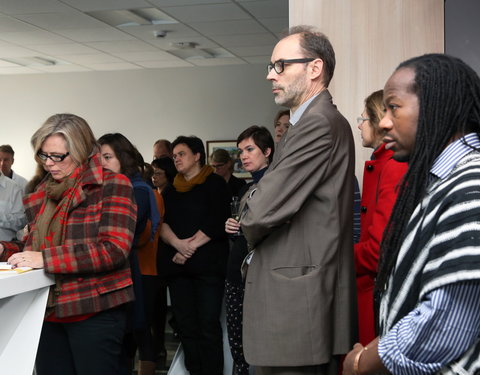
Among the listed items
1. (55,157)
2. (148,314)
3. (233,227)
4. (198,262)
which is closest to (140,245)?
(198,262)

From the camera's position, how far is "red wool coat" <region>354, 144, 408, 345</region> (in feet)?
6.85

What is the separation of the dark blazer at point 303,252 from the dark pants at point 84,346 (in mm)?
650

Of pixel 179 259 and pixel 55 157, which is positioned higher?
pixel 55 157

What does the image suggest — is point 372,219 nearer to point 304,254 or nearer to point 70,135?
point 304,254

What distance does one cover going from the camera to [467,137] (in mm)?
1146

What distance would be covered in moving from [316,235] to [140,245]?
194 cm

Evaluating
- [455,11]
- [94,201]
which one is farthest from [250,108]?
[94,201]

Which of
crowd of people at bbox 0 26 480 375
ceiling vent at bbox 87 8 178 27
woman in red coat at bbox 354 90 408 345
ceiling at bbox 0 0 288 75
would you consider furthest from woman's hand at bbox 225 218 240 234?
ceiling vent at bbox 87 8 178 27

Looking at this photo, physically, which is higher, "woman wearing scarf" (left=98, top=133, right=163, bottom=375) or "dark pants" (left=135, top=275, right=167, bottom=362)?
"woman wearing scarf" (left=98, top=133, right=163, bottom=375)

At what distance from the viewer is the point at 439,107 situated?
1146mm

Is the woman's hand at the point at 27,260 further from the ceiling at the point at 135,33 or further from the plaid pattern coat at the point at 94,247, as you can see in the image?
the ceiling at the point at 135,33

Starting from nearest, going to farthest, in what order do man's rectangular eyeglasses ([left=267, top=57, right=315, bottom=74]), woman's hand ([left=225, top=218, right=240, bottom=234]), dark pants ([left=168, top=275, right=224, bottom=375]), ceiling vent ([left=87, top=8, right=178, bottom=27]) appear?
1. man's rectangular eyeglasses ([left=267, top=57, right=315, bottom=74])
2. woman's hand ([left=225, top=218, right=240, bottom=234])
3. dark pants ([left=168, top=275, right=224, bottom=375])
4. ceiling vent ([left=87, top=8, right=178, bottom=27])

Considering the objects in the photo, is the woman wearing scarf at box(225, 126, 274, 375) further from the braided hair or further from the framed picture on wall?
the framed picture on wall

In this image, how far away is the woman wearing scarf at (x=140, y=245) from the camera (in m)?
2.72
